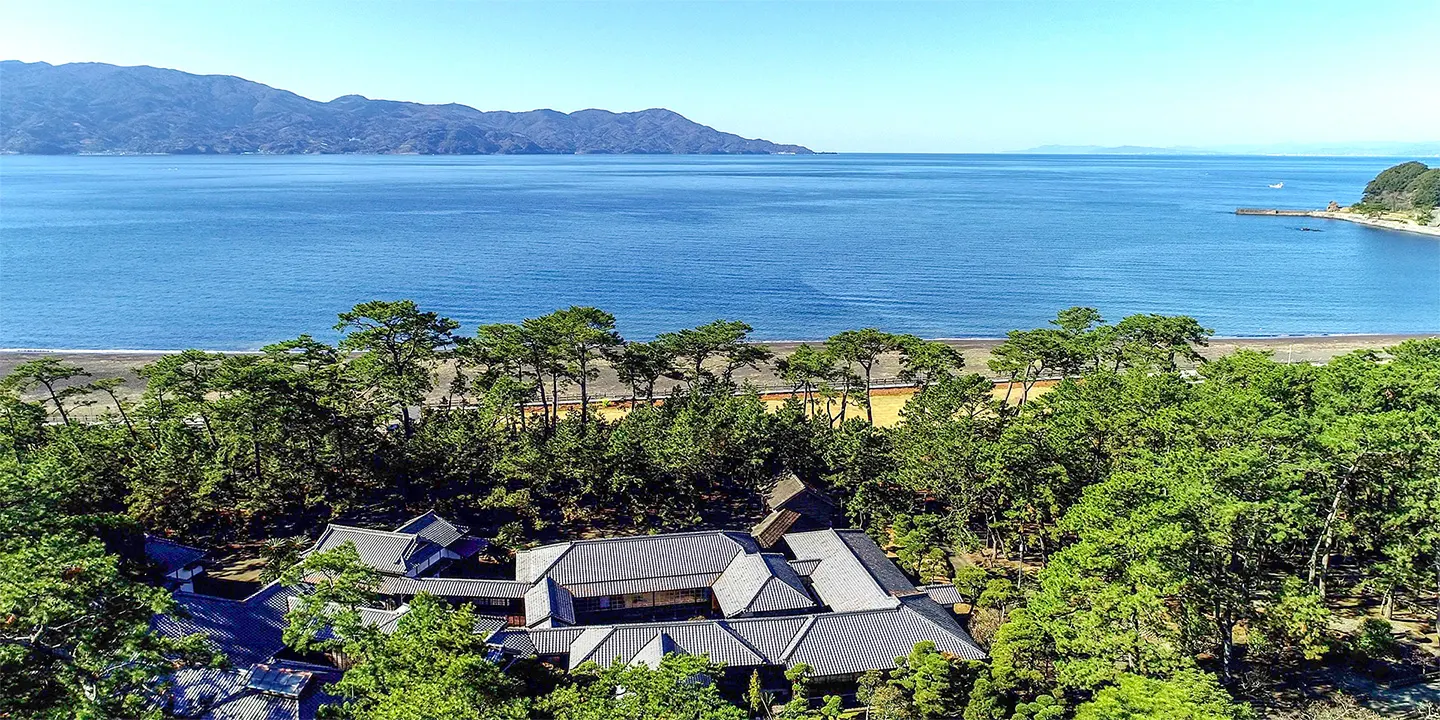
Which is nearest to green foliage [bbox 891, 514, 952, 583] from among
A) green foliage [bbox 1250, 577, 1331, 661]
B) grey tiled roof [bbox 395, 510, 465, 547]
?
green foliage [bbox 1250, 577, 1331, 661]

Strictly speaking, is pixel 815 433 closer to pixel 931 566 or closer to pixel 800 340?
pixel 931 566

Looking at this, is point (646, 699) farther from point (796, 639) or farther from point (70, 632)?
point (70, 632)

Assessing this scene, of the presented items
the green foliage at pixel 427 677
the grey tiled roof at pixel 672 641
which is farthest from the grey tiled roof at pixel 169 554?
the grey tiled roof at pixel 672 641

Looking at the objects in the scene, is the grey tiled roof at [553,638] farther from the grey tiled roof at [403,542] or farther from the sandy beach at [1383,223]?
the sandy beach at [1383,223]

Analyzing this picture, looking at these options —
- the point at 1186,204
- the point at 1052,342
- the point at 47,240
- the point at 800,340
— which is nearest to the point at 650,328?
the point at 800,340

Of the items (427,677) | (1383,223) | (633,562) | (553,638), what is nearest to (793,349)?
(633,562)
